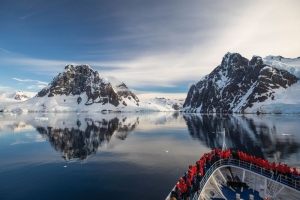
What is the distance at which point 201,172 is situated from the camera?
2562cm

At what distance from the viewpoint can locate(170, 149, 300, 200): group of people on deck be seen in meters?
20.6

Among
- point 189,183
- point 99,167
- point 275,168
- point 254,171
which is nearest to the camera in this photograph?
point 189,183

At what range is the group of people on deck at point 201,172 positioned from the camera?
20625mm

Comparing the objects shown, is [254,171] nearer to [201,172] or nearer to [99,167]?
[201,172]

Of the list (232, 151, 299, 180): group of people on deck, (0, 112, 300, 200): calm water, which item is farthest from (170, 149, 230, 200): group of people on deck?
(0, 112, 300, 200): calm water

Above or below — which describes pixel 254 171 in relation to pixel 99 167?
above

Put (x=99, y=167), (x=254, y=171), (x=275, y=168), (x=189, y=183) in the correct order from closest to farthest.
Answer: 1. (x=189, y=183)
2. (x=275, y=168)
3. (x=254, y=171)
4. (x=99, y=167)

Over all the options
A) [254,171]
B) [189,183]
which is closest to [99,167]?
[189,183]

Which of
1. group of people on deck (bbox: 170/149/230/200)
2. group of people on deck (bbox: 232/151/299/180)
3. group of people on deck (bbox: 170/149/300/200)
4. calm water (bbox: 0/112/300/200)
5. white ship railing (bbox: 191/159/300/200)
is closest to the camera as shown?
group of people on deck (bbox: 170/149/230/200)

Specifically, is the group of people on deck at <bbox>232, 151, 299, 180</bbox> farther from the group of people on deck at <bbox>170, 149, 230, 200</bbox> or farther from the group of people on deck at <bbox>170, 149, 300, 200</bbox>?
the group of people on deck at <bbox>170, 149, 230, 200</bbox>

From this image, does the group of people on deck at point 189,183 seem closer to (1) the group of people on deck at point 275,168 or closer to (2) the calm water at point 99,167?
(1) the group of people on deck at point 275,168

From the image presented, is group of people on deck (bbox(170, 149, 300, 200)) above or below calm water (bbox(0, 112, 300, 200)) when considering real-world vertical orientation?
above

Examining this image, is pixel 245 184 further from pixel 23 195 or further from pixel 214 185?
pixel 23 195

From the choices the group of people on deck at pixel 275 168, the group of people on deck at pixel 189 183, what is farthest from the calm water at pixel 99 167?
the group of people on deck at pixel 275 168
